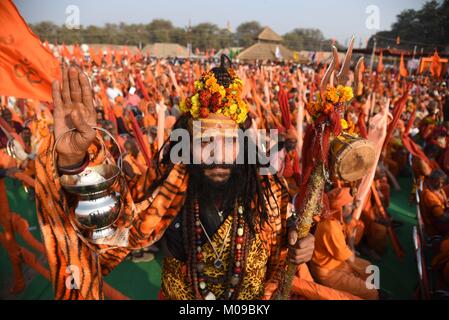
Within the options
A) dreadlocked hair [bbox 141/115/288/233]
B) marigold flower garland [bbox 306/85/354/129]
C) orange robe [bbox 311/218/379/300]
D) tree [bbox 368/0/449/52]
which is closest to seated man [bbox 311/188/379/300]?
orange robe [bbox 311/218/379/300]

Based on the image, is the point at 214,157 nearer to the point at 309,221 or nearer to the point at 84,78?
the point at 309,221

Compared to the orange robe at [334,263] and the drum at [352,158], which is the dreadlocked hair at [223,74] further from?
the orange robe at [334,263]

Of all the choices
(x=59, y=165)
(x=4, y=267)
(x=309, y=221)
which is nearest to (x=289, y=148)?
(x=309, y=221)

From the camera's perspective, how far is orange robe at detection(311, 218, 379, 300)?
3035 millimetres

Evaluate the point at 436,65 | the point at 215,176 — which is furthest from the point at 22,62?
the point at 436,65

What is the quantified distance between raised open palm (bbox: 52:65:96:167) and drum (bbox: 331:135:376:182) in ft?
3.77

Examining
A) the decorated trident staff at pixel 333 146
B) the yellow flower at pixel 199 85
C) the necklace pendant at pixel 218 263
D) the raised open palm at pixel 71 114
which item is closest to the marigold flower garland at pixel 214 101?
the yellow flower at pixel 199 85

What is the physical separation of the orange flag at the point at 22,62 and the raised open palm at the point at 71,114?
220mm

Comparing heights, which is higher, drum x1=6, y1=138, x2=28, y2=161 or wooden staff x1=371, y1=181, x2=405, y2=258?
drum x1=6, y1=138, x2=28, y2=161

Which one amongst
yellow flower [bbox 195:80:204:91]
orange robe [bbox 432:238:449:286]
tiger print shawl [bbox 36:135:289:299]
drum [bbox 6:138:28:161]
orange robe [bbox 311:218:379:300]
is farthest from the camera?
drum [bbox 6:138:28:161]

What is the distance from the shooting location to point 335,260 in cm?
320

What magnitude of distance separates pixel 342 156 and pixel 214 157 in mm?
830

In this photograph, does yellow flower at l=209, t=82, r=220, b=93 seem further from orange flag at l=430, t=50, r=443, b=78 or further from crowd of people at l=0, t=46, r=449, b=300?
orange flag at l=430, t=50, r=443, b=78

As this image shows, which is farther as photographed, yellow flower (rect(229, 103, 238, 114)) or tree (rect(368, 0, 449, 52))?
tree (rect(368, 0, 449, 52))
